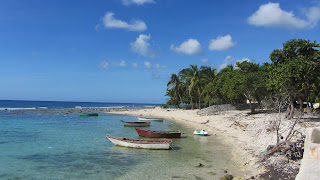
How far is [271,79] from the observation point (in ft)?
74.7

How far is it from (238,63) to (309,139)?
121ft

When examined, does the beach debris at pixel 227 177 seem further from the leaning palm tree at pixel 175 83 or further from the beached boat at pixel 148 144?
the leaning palm tree at pixel 175 83

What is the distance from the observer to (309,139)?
8750mm

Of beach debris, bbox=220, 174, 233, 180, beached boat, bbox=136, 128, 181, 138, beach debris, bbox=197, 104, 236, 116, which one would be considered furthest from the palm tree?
beach debris, bbox=220, 174, 233, 180

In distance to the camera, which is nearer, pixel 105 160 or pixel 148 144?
pixel 105 160

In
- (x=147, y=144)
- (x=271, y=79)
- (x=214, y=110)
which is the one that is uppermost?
(x=271, y=79)

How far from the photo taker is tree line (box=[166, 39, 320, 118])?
20719 mm

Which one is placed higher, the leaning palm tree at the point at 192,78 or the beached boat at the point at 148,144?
the leaning palm tree at the point at 192,78

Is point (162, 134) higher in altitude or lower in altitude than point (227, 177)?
higher

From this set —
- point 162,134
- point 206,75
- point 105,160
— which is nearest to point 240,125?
point 162,134

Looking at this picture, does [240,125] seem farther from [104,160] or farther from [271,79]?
[104,160]

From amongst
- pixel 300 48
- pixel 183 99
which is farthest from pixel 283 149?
pixel 183 99

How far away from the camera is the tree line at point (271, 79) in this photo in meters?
20.7

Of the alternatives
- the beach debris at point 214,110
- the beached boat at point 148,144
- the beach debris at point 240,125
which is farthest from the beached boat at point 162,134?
the beach debris at point 214,110
